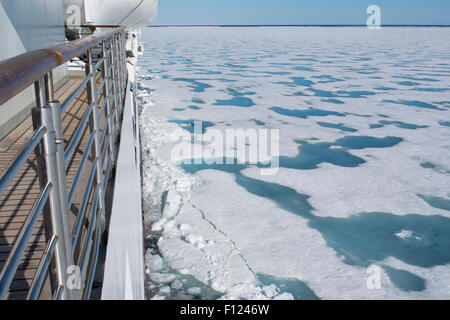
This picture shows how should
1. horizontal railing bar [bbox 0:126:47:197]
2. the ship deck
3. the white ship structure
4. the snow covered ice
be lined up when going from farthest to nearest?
the snow covered ice
the ship deck
the white ship structure
horizontal railing bar [bbox 0:126:47:197]

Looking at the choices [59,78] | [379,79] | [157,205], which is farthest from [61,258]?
[379,79]

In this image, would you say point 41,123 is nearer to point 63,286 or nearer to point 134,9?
point 63,286

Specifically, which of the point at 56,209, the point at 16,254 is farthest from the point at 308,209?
the point at 16,254

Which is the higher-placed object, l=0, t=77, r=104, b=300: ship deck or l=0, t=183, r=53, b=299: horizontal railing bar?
l=0, t=183, r=53, b=299: horizontal railing bar

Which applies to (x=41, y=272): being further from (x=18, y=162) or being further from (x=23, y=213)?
(x=23, y=213)

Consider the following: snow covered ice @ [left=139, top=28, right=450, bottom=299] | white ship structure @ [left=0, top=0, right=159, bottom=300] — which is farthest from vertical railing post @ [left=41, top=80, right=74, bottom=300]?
snow covered ice @ [left=139, top=28, right=450, bottom=299]

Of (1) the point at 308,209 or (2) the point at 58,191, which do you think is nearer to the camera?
(2) the point at 58,191

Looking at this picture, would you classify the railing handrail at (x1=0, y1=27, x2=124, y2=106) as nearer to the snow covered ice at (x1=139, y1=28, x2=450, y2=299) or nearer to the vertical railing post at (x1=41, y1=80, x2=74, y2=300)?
the vertical railing post at (x1=41, y1=80, x2=74, y2=300)
